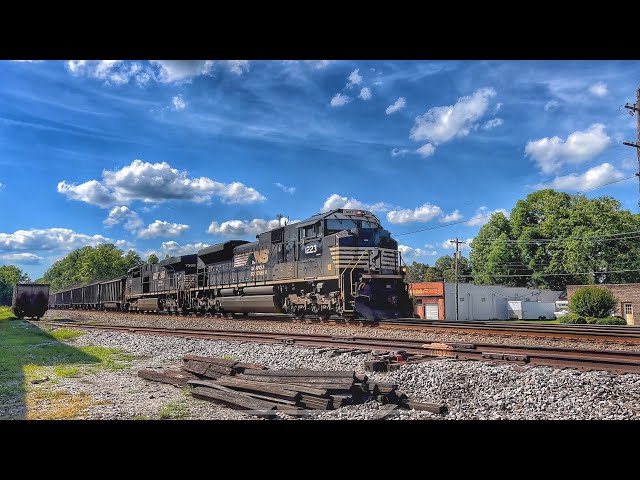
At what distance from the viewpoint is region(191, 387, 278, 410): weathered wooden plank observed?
5129mm

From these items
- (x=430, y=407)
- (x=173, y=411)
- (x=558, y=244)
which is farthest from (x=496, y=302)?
(x=173, y=411)

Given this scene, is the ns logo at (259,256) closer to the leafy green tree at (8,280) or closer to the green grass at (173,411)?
the green grass at (173,411)

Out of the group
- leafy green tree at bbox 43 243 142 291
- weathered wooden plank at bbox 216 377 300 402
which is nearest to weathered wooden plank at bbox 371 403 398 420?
weathered wooden plank at bbox 216 377 300 402

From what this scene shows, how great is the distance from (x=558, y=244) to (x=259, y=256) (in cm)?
3192

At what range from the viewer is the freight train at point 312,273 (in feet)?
44.9

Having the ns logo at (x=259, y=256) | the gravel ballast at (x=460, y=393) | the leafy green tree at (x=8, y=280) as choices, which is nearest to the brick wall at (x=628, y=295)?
the ns logo at (x=259, y=256)

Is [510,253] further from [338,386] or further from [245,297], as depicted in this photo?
[338,386]

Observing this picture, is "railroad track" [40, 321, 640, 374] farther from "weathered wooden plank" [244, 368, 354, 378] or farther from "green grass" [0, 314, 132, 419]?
"green grass" [0, 314, 132, 419]

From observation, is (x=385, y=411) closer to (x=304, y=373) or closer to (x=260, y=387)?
(x=304, y=373)

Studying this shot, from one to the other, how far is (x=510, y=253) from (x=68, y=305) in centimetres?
4463

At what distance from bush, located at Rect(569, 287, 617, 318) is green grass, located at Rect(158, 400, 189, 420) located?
27.1 meters

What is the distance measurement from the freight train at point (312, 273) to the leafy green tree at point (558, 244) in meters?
30.3
